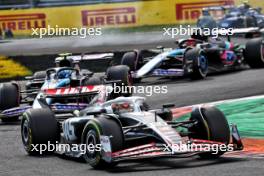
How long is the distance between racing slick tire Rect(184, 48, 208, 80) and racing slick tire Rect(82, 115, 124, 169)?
10.3 meters

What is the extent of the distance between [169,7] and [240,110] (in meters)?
18.3

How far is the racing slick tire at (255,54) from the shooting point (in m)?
22.4

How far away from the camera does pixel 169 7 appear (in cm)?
3247

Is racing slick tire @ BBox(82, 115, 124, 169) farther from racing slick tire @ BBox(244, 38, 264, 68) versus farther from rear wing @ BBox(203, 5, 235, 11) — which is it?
rear wing @ BBox(203, 5, 235, 11)

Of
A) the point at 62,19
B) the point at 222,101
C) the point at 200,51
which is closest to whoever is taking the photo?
the point at 222,101

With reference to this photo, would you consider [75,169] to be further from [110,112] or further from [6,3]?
[6,3]

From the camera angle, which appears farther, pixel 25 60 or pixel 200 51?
pixel 25 60

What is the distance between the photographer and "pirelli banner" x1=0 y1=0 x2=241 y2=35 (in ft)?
105

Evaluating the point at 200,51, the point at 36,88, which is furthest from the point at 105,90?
the point at 200,51

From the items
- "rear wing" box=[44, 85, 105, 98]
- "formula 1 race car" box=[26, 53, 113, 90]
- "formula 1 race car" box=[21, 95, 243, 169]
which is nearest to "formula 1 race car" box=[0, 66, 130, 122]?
"rear wing" box=[44, 85, 105, 98]

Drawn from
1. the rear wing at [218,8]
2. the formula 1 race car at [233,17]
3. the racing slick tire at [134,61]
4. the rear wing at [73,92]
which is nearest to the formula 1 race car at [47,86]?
the rear wing at [73,92]

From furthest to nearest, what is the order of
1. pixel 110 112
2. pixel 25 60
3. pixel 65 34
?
pixel 65 34
pixel 25 60
pixel 110 112

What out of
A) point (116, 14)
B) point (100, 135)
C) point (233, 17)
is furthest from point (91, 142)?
point (233, 17)

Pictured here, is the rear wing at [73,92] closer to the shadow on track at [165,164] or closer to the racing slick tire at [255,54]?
Answer: the shadow on track at [165,164]
